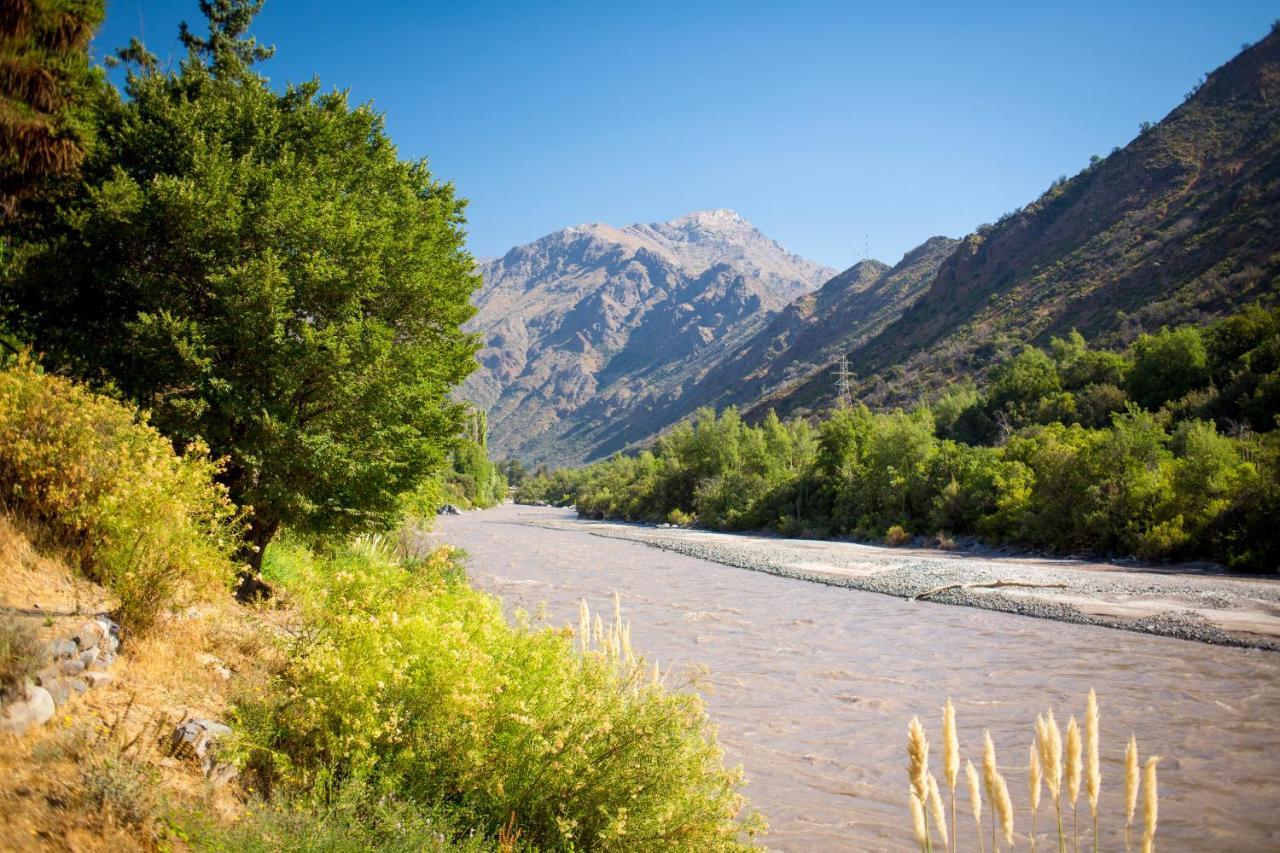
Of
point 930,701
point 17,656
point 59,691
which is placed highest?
point 17,656

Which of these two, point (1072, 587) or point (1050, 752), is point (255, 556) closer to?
point (1050, 752)

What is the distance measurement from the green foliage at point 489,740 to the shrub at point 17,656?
1.30 metres

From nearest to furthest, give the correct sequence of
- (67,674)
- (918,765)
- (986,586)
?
(918,765) → (67,674) → (986,586)

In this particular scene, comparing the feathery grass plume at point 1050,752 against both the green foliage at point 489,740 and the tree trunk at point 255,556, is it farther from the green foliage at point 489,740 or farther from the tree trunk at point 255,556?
the tree trunk at point 255,556

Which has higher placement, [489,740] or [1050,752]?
[1050,752]

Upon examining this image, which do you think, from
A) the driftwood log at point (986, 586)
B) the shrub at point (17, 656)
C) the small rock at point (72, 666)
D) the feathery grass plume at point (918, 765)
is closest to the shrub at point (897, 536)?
the driftwood log at point (986, 586)

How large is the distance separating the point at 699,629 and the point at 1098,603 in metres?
10.9

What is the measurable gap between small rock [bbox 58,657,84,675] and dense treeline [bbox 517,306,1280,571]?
28.0 meters

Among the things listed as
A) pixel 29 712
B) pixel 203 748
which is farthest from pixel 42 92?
pixel 203 748

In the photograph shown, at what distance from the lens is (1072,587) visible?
20.4 m

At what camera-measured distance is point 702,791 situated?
4941mm

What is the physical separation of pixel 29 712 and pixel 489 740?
275 cm

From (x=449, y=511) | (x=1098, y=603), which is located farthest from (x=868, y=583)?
(x=449, y=511)

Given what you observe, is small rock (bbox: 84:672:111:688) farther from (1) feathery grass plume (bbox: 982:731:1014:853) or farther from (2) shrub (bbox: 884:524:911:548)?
(2) shrub (bbox: 884:524:911:548)
